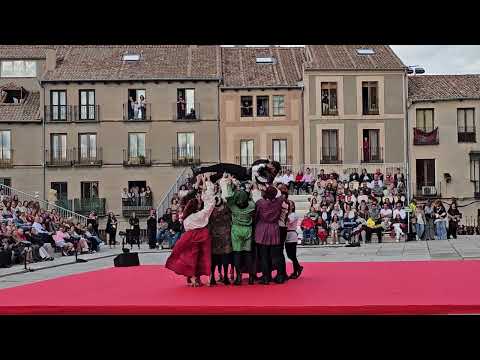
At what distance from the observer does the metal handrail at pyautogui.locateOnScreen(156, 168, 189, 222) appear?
20906 millimetres

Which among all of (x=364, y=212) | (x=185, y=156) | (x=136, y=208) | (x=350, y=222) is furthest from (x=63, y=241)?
(x=364, y=212)

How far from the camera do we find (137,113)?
2205 cm

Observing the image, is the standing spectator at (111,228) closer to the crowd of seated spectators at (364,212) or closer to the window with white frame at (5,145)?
the crowd of seated spectators at (364,212)

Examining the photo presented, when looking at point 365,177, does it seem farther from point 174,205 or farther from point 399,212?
point 174,205

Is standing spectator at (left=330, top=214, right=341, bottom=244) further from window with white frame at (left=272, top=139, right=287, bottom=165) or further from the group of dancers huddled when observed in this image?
the group of dancers huddled

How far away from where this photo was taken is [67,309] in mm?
8133

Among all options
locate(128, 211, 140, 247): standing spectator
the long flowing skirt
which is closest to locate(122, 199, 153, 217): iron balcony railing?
locate(128, 211, 140, 247): standing spectator

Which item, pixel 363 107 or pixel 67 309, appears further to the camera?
pixel 363 107

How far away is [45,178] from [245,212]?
1180 cm

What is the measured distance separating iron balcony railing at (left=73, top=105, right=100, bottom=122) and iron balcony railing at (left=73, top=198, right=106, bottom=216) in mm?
2267

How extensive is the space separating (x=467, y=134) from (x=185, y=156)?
8326mm
